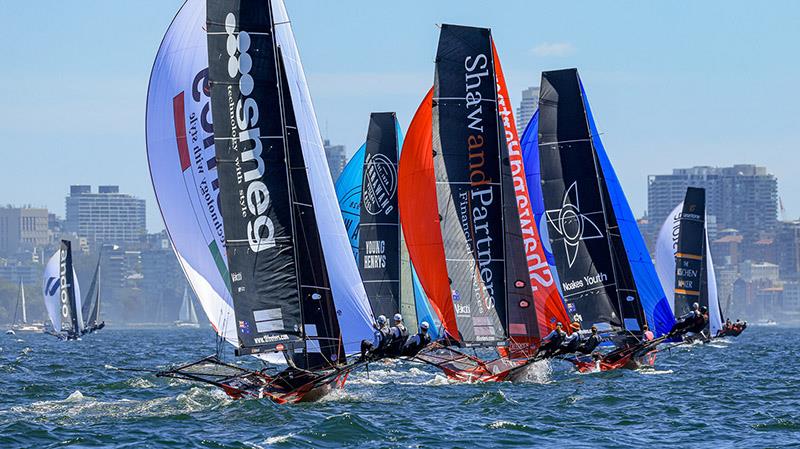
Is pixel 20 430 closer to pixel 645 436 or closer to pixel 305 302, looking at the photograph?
pixel 305 302

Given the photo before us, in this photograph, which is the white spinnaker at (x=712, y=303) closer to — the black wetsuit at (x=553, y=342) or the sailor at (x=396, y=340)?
the black wetsuit at (x=553, y=342)

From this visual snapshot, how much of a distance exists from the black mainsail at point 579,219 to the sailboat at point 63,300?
4724cm

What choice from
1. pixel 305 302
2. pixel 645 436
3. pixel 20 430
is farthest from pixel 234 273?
pixel 645 436

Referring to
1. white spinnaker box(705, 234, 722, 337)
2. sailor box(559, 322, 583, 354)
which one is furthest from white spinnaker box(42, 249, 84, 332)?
sailor box(559, 322, 583, 354)

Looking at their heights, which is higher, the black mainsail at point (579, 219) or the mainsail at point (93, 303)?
the black mainsail at point (579, 219)

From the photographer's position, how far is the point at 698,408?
2309 centimetres

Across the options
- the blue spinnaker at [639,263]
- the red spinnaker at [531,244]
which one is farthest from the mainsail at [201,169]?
the blue spinnaker at [639,263]

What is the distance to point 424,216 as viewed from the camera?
28031mm

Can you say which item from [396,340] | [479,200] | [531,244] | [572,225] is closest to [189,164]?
[396,340]

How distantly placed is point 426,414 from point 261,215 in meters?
3.74

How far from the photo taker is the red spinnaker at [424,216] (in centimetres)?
2761

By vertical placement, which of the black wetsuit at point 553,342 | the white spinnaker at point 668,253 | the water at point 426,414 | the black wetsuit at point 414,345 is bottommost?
the water at point 426,414

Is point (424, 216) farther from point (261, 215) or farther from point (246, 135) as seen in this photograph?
point (246, 135)

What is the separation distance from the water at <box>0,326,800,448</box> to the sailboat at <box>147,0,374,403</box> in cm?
89
